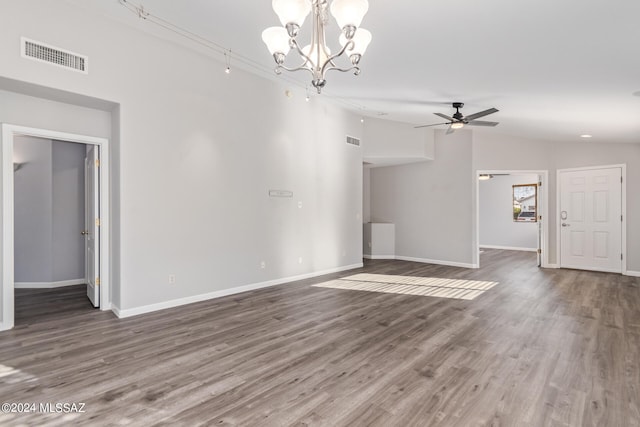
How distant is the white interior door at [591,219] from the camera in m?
6.86

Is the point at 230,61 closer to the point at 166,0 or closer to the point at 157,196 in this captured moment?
the point at 166,0

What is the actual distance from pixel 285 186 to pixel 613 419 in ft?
16.5

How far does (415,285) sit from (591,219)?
447 cm

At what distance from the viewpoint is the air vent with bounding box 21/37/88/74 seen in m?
3.39

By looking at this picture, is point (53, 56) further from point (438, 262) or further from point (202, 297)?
point (438, 262)

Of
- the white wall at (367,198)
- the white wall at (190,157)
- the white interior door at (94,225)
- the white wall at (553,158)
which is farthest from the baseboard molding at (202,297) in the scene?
the white wall at (553,158)

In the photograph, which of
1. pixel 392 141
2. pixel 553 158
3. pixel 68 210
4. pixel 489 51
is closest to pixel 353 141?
pixel 392 141

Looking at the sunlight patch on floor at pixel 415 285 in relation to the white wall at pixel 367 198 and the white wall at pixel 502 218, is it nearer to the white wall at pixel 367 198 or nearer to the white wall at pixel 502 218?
the white wall at pixel 367 198

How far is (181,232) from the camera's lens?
465 cm

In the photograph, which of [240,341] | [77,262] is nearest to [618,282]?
[240,341]

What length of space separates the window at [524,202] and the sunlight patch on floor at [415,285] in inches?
235

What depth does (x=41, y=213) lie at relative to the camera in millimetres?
5922

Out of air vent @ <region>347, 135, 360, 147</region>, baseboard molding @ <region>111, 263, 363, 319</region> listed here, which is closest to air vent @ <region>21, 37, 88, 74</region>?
baseboard molding @ <region>111, 263, 363, 319</region>

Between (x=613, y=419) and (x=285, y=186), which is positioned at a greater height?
(x=285, y=186)
